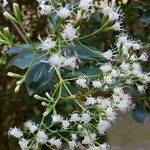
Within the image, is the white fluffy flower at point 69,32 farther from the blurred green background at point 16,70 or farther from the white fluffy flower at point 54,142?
the blurred green background at point 16,70

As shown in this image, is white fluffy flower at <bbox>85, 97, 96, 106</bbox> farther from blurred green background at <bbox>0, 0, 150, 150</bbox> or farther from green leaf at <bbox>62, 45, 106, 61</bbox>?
blurred green background at <bbox>0, 0, 150, 150</bbox>

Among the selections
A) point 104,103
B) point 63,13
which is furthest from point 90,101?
point 63,13

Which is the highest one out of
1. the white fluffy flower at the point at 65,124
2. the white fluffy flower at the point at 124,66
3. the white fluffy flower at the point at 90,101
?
the white fluffy flower at the point at 124,66

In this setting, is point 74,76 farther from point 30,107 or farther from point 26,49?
point 30,107

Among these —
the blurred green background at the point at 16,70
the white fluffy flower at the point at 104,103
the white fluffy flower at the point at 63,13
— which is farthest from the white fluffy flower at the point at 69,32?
the blurred green background at the point at 16,70

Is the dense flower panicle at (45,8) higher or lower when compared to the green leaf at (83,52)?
higher
